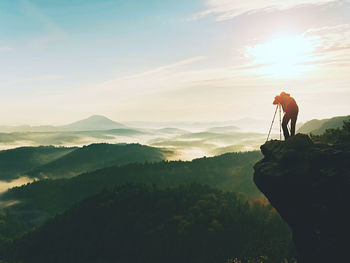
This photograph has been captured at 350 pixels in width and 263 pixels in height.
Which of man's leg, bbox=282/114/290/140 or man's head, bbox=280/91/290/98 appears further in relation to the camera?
man's head, bbox=280/91/290/98

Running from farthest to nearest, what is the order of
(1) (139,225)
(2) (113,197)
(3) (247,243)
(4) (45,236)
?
(2) (113,197), (4) (45,236), (1) (139,225), (3) (247,243)

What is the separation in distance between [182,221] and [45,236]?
92.8 meters

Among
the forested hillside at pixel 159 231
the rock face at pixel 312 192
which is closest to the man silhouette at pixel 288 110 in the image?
the rock face at pixel 312 192

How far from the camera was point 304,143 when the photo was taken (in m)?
27.8

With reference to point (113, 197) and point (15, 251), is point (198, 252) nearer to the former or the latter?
point (113, 197)

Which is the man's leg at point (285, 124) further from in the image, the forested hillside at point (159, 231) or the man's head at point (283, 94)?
the forested hillside at point (159, 231)

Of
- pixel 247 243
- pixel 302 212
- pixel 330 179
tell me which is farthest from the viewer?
pixel 247 243

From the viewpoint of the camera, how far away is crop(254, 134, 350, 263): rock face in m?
24.4

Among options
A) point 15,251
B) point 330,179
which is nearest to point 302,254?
point 330,179

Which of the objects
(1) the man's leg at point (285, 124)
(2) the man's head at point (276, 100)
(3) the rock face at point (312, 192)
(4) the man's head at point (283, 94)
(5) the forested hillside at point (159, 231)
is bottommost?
(5) the forested hillside at point (159, 231)

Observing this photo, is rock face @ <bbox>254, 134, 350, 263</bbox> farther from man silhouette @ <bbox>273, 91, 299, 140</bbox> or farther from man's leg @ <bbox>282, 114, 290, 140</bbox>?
man silhouette @ <bbox>273, 91, 299, 140</bbox>

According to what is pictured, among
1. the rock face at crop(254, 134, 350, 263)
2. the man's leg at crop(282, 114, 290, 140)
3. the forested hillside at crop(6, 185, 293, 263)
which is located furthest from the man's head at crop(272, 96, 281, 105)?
the forested hillside at crop(6, 185, 293, 263)

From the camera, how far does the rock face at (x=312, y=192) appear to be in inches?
961

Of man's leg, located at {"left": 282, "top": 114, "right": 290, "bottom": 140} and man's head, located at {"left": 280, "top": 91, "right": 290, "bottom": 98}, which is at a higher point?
man's head, located at {"left": 280, "top": 91, "right": 290, "bottom": 98}
